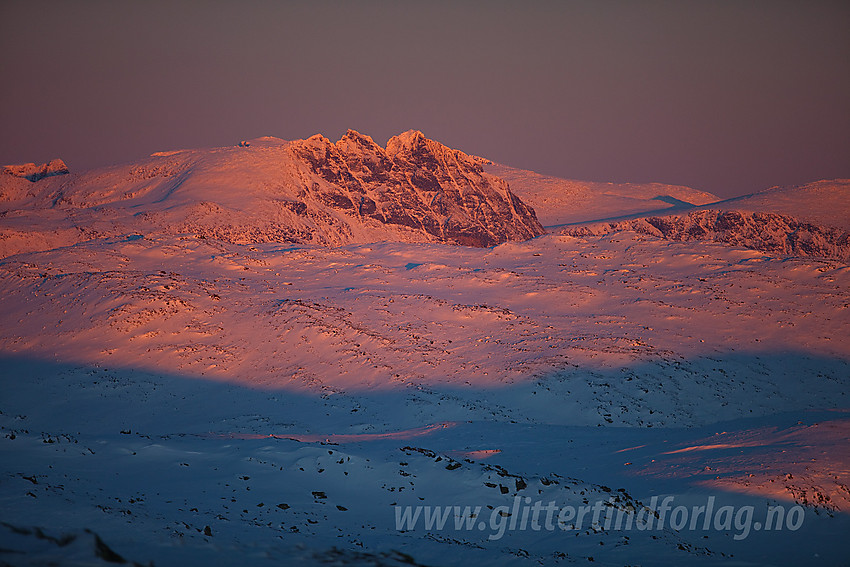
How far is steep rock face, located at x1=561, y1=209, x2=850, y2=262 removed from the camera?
519ft

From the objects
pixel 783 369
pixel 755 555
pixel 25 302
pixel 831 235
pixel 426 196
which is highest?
pixel 426 196

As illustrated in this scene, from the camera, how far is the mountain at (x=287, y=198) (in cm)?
11431

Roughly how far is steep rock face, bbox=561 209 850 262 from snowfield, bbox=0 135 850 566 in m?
110

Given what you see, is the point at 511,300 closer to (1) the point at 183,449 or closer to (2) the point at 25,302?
(1) the point at 183,449

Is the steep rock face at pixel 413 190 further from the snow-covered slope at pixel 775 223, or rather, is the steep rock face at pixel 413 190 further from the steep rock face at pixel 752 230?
the snow-covered slope at pixel 775 223

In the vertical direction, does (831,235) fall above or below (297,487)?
above

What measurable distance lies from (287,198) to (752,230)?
444 feet

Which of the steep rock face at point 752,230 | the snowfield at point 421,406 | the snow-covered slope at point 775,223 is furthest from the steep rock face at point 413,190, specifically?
the snowfield at point 421,406

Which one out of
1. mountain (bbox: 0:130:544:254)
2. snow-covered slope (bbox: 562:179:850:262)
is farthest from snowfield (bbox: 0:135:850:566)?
snow-covered slope (bbox: 562:179:850:262)

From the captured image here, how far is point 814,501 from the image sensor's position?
19688 millimetres

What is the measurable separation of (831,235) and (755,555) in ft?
586

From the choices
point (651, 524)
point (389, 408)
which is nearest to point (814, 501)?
point (651, 524)

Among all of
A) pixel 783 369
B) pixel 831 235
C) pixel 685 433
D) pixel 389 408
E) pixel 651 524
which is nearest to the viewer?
pixel 651 524

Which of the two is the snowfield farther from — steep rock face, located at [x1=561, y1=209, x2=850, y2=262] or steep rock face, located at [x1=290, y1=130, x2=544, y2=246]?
steep rock face, located at [x1=561, y1=209, x2=850, y2=262]
